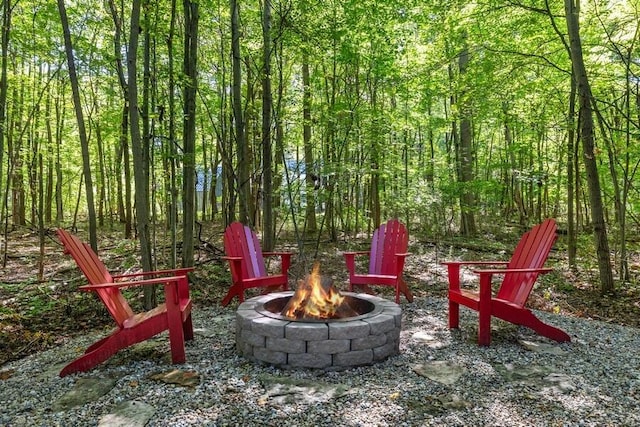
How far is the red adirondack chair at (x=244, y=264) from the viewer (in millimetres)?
4102

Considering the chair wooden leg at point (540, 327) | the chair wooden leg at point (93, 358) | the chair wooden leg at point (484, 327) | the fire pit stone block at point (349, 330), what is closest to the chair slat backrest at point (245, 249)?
the chair wooden leg at point (93, 358)

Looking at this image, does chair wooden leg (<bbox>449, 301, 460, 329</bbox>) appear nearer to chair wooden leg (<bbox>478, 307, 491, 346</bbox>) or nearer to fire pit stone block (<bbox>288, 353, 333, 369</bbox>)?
chair wooden leg (<bbox>478, 307, 491, 346</bbox>)

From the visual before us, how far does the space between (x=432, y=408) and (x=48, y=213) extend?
1317cm

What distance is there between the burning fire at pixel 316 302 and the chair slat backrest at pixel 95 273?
1.08 m

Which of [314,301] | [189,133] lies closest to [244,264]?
[314,301]

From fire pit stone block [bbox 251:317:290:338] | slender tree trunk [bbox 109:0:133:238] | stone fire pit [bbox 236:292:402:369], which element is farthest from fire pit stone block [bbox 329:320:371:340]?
slender tree trunk [bbox 109:0:133:238]

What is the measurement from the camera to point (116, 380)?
239cm

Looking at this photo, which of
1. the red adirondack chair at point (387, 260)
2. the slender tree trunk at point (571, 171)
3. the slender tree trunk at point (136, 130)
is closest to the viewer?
the slender tree trunk at point (136, 130)

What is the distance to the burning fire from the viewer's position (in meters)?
2.99

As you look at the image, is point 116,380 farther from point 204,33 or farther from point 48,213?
point 48,213

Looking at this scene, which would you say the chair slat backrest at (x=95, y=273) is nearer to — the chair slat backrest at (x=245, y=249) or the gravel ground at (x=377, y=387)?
the gravel ground at (x=377, y=387)

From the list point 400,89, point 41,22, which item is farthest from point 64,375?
point 400,89

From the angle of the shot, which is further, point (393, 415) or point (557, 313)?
point (557, 313)

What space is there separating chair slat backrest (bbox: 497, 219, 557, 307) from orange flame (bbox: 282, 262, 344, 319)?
1355 mm
